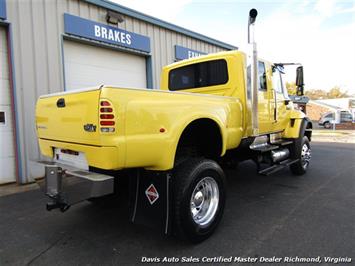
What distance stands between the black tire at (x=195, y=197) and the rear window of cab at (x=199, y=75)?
1.84 m

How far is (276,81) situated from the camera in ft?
18.6

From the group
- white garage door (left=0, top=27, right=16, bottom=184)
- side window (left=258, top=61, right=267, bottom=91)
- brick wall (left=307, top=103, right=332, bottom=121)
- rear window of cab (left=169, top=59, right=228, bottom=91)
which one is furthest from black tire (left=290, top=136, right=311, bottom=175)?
brick wall (left=307, top=103, right=332, bottom=121)

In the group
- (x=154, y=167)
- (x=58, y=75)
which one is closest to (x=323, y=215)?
(x=154, y=167)

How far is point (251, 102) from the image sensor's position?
4445mm

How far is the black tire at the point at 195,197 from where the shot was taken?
299 cm

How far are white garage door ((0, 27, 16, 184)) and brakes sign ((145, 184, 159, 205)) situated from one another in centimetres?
460

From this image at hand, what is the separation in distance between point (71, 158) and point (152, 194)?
1.03 m

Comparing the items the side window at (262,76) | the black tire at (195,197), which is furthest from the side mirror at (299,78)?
the black tire at (195,197)

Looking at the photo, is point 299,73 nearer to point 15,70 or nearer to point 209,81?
point 209,81

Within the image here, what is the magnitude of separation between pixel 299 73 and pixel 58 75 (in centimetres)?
542

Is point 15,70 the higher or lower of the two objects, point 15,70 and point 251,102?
the higher

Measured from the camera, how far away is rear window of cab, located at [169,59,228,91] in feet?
15.4

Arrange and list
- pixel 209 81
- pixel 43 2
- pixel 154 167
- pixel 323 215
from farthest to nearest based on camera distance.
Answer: pixel 43 2, pixel 209 81, pixel 323 215, pixel 154 167

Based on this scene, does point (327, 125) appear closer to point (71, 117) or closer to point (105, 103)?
point (71, 117)
